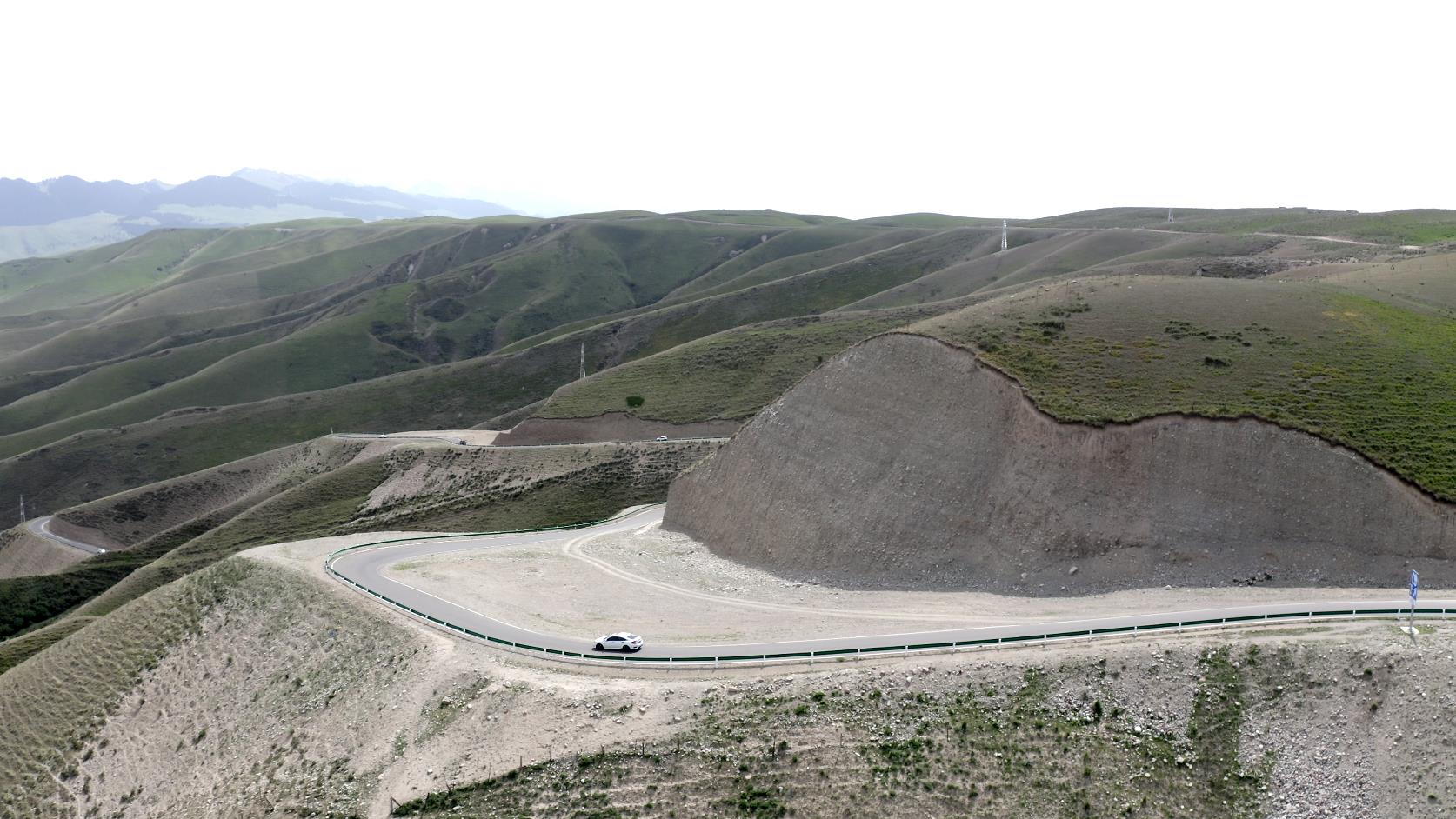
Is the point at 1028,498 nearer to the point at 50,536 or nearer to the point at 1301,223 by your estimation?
the point at 50,536

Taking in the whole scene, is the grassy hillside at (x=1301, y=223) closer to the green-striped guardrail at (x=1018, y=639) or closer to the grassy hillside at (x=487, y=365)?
the grassy hillside at (x=487, y=365)

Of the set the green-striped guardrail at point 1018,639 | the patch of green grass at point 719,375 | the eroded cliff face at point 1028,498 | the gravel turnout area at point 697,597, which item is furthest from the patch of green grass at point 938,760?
the patch of green grass at point 719,375

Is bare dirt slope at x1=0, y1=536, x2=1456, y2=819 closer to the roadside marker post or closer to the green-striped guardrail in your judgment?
the roadside marker post

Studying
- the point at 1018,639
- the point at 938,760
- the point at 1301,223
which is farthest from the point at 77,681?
the point at 1301,223

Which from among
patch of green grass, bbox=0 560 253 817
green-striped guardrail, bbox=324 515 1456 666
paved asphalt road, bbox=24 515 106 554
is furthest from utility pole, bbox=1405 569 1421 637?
paved asphalt road, bbox=24 515 106 554

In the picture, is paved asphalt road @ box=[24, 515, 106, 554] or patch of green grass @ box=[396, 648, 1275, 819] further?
paved asphalt road @ box=[24, 515, 106, 554]

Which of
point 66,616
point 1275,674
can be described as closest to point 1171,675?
point 1275,674
